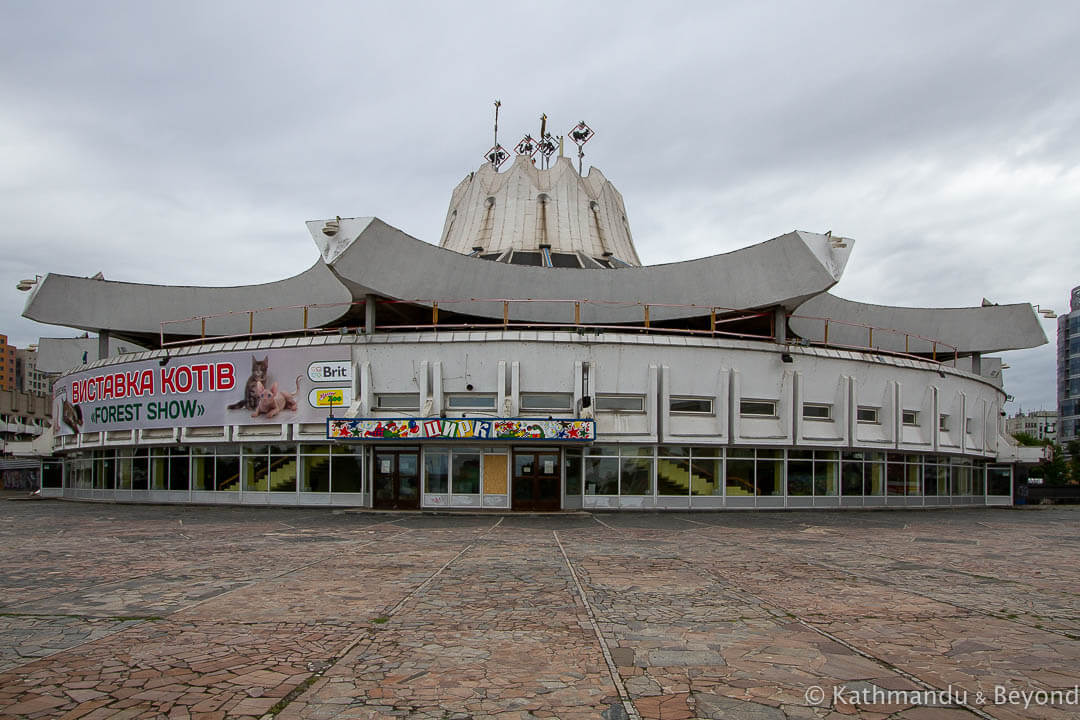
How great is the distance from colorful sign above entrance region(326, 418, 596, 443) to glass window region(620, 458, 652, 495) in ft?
8.45

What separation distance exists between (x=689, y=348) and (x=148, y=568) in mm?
19563

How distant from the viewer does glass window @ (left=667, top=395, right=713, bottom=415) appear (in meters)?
27.4

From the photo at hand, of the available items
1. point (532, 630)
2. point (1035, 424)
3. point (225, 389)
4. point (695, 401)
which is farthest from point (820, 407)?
point (1035, 424)

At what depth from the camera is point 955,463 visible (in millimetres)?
34688

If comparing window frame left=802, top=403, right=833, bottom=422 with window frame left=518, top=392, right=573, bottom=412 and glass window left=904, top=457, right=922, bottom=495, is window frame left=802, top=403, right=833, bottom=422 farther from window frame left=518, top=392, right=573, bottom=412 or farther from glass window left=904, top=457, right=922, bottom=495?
window frame left=518, top=392, right=573, bottom=412

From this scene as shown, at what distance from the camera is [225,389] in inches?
1150

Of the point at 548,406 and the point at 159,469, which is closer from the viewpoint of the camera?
the point at 548,406

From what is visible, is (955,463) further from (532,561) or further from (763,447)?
(532,561)

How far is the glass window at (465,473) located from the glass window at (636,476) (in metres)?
5.12

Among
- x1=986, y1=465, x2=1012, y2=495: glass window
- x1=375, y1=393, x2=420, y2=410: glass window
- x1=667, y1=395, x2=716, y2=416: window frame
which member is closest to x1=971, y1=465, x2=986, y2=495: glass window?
x1=986, y1=465, x2=1012, y2=495: glass window

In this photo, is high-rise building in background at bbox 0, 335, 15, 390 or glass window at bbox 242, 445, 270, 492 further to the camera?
high-rise building in background at bbox 0, 335, 15, 390

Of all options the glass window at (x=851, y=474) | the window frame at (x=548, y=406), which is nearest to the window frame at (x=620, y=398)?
the window frame at (x=548, y=406)

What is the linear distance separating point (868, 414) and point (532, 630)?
85.2 feet

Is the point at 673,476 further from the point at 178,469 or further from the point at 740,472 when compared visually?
the point at 178,469
